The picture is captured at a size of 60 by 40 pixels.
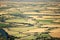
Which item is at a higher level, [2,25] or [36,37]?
[2,25]

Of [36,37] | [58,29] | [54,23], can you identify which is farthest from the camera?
[54,23]

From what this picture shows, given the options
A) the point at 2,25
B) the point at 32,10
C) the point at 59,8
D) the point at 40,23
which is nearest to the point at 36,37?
the point at 40,23

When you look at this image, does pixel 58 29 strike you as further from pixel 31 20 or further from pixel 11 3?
pixel 11 3

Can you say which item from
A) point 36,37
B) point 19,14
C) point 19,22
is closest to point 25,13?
point 19,14

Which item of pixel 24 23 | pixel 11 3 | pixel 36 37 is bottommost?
pixel 36 37

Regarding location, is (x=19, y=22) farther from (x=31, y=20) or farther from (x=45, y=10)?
(x=45, y=10)

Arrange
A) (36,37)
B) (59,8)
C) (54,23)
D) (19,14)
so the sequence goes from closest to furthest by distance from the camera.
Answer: (36,37), (54,23), (19,14), (59,8)

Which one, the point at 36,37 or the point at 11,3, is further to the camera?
the point at 11,3
